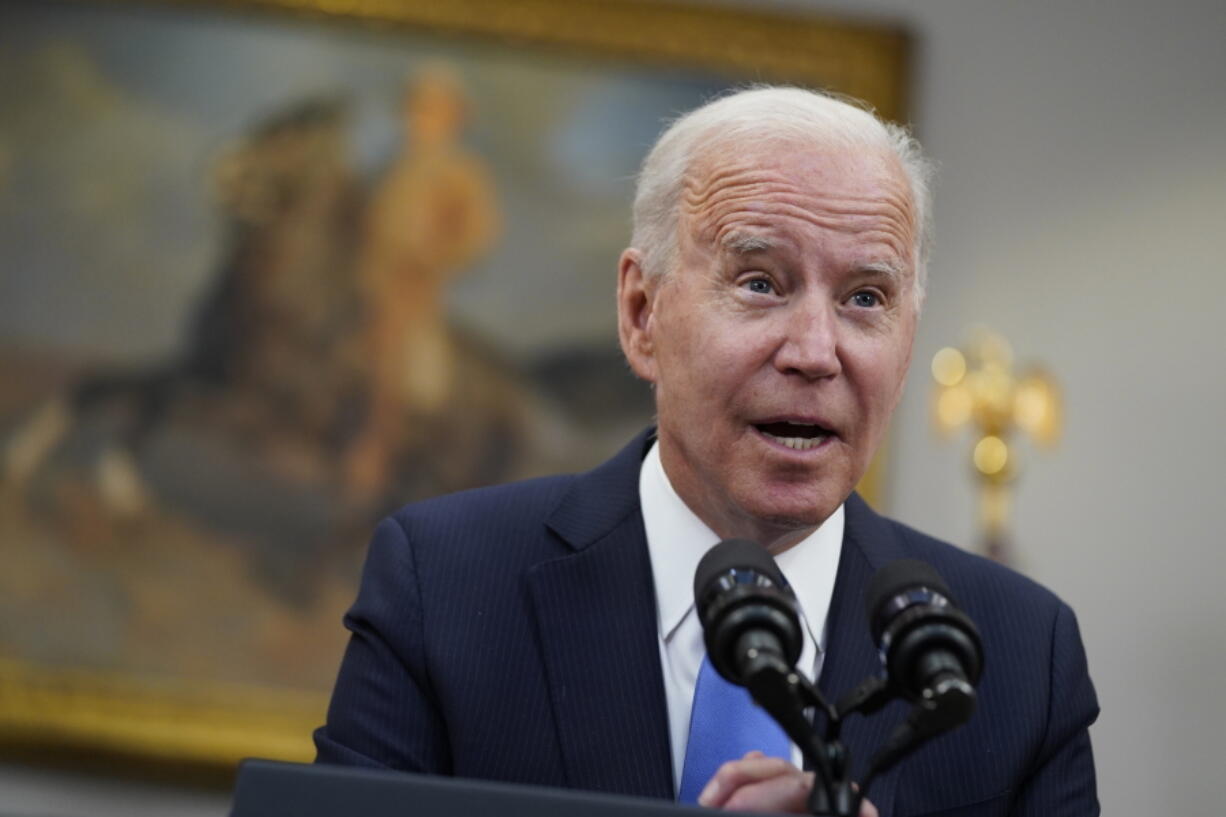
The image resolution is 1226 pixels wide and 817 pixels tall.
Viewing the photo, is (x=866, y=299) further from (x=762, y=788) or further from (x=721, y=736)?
(x=762, y=788)

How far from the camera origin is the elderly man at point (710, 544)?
2.15 meters

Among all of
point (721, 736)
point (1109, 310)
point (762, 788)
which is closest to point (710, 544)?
point (721, 736)

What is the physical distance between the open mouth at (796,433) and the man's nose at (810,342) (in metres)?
0.09

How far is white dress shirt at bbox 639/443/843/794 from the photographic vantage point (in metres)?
2.24

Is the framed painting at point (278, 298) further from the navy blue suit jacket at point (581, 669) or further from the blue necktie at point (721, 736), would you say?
the blue necktie at point (721, 736)

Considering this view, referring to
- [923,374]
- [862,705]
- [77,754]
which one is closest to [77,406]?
[77,754]

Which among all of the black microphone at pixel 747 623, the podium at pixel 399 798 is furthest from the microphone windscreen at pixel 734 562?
the podium at pixel 399 798

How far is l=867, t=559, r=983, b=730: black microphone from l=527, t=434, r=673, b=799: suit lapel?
2.11ft

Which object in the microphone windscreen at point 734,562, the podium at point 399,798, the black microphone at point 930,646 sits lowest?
the podium at point 399,798

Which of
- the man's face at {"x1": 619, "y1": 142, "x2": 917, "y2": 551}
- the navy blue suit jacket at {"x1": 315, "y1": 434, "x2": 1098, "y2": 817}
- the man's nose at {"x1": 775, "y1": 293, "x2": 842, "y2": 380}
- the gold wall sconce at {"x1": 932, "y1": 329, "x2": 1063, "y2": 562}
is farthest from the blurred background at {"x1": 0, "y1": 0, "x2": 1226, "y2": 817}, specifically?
the man's nose at {"x1": 775, "y1": 293, "x2": 842, "y2": 380}

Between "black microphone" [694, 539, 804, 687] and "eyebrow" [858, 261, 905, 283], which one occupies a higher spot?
"eyebrow" [858, 261, 905, 283]

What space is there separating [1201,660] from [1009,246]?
5.75 feet

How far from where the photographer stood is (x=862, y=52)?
20.7ft

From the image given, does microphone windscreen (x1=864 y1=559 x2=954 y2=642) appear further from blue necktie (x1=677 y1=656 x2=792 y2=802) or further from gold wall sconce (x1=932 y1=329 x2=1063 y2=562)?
gold wall sconce (x1=932 y1=329 x2=1063 y2=562)
